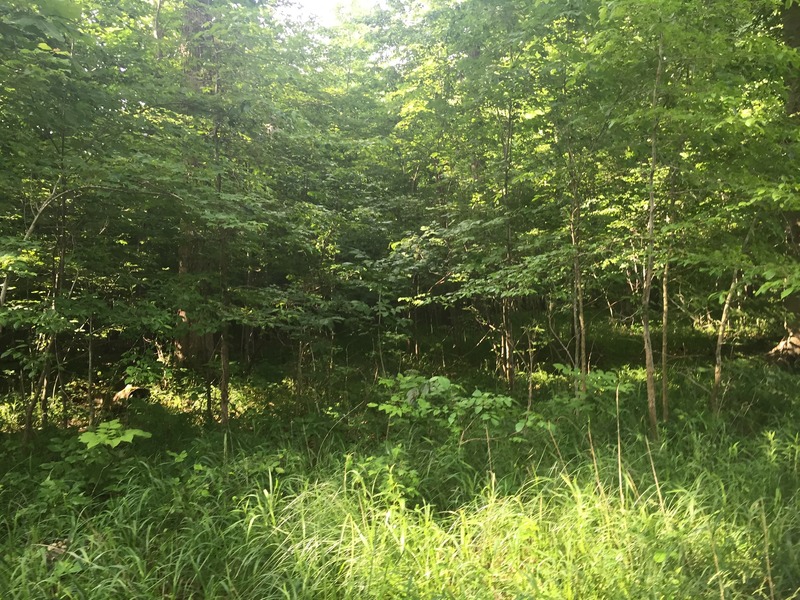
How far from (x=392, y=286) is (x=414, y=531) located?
406 centimetres

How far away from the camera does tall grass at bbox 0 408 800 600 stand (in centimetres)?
218

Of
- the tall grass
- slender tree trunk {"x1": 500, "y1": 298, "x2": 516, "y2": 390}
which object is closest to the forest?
the tall grass

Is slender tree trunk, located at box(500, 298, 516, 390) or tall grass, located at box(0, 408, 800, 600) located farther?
slender tree trunk, located at box(500, 298, 516, 390)

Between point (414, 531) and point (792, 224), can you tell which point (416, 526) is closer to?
point (414, 531)

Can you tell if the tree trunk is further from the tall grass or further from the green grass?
the tall grass

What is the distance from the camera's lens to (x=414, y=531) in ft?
8.52

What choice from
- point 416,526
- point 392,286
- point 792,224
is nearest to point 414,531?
point 416,526

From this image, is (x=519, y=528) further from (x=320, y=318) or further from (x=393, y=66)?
A: (x=393, y=66)

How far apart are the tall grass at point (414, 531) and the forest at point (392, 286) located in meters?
0.02

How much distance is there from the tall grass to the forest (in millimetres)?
21

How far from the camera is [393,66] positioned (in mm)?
8836

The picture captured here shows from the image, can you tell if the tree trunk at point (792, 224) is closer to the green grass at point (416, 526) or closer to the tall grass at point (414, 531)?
the green grass at point (416, 526)

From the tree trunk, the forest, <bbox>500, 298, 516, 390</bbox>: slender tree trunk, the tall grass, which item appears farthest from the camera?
<bbox>500, 298, 516, 390</bbox>: slender tree trunk

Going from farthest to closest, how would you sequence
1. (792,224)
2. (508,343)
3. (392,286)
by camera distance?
(392,286) < (508,343) < (792,224)
